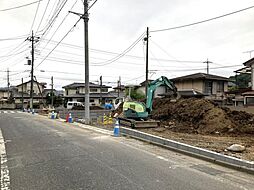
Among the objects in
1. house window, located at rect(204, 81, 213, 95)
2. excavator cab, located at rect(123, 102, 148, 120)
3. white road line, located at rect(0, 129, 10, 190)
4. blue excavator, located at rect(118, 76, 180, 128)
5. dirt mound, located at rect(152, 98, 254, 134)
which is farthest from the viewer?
house window, located at rect(204, 81, 213, 95)

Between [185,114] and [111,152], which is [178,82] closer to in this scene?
[185,114]

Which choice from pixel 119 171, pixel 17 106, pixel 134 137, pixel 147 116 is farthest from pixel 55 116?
pixel 17 106

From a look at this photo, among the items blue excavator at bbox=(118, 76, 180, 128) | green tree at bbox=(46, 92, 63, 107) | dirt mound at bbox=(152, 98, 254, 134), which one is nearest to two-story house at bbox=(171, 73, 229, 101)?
dirt mound at bbox=(152, 98, 254, 134)

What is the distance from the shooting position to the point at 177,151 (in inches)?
360

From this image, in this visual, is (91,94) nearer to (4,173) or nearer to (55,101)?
(55,101)

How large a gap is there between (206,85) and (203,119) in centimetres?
2314

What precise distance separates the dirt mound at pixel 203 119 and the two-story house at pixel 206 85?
1819cm

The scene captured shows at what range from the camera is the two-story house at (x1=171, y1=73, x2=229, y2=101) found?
3862 cm

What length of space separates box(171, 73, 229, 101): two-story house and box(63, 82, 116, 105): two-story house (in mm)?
28686

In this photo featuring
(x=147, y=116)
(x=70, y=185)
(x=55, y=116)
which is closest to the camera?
(x=70, y=185)

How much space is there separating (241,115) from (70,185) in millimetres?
14018

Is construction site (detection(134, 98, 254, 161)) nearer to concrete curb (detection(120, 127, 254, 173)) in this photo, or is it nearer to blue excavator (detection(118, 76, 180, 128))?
blue excavator (detection(118, 76, 180, 128))

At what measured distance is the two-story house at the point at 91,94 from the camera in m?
68.9

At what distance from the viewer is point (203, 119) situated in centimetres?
1712
